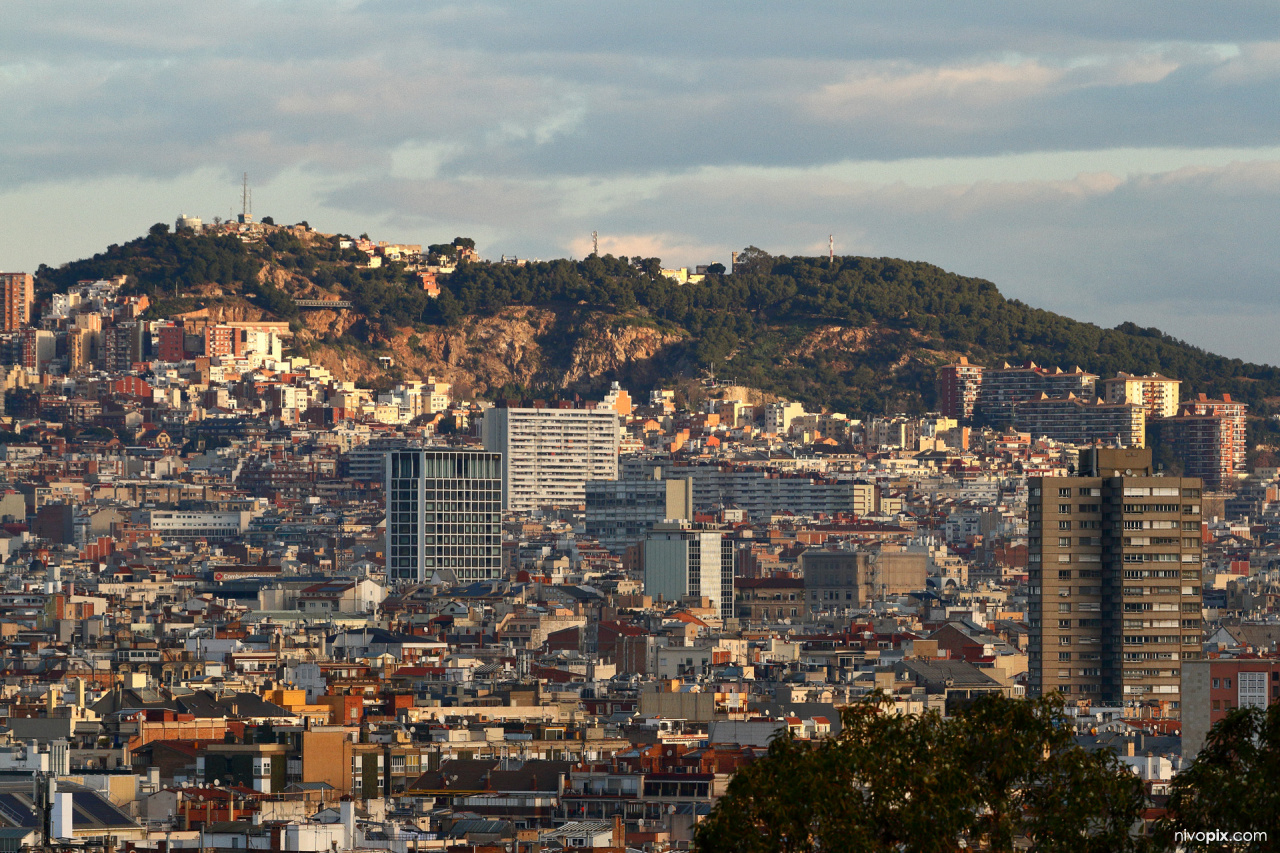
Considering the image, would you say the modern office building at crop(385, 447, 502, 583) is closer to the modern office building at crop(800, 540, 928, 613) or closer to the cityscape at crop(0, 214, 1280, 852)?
the cityscape at crop(0, 214, 1280, 852)

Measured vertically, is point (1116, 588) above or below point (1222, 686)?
above

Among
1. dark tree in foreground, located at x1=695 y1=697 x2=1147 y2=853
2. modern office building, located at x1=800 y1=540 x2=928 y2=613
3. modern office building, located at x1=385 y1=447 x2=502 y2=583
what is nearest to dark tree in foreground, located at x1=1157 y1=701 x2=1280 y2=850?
dark tree in foreground, located at x1=695 y1=697 x2=1147 y2=853

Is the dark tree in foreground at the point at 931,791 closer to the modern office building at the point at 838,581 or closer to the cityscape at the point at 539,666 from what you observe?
the cityscape at the point at 539,666

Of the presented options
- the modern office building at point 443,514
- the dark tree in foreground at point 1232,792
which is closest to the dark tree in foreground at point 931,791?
the dark tree in foreground at point 1232,792

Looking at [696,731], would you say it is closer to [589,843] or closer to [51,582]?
[589,843]

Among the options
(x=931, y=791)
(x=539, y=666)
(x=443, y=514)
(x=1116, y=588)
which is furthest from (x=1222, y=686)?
(x=443, y=514)

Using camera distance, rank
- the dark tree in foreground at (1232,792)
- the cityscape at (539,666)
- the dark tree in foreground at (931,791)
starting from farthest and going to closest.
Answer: the cityscape at (539,666) < the dark tree in foreground at (931,791) < the dark tree in foreground at (1232,792)

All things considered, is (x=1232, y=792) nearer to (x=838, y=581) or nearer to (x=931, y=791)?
(x=931, y=791)
